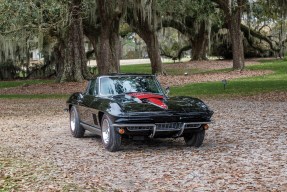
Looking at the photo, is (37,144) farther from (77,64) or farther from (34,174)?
(77,64)

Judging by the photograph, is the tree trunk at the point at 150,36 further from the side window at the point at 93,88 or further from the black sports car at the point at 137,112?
the black sports car at the point at 137,112

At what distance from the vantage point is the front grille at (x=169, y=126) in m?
9.04

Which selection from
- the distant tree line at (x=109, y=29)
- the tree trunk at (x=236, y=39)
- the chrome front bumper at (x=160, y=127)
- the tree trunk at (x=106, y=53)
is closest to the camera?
the chrome front bumper at (x=160, y=127)

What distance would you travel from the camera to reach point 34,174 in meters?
7.76

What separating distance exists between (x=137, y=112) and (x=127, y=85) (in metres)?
1.70

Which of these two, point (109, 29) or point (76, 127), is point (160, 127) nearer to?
point (76, 127)

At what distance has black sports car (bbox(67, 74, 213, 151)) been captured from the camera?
8977 mm

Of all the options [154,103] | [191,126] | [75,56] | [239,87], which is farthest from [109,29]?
[191,126]

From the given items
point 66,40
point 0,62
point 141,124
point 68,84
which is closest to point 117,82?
point 141,124

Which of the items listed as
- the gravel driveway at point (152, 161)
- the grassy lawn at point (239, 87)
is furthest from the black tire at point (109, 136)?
the grassy lawn at point (239, 87)

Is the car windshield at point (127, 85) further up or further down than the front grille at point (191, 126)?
further up

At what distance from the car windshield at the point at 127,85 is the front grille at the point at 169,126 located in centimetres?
154

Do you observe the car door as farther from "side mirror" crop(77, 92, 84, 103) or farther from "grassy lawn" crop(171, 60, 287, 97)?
"grassy lawn" crop(171, 60, 287, 97)

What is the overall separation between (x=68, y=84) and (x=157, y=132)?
20013 mm
